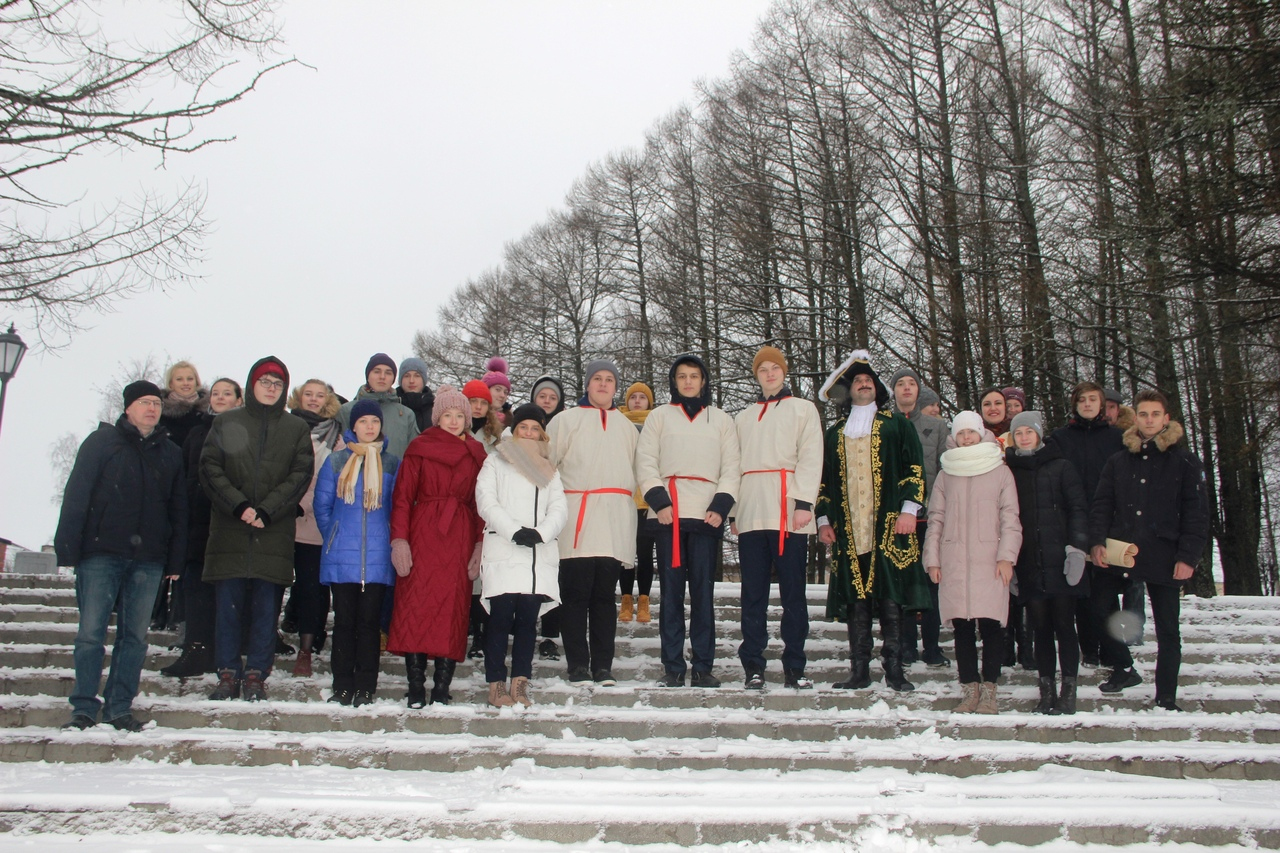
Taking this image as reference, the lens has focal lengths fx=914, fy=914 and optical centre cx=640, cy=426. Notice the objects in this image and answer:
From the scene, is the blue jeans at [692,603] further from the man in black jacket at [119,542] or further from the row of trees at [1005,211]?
the row of trees at [1005,211]

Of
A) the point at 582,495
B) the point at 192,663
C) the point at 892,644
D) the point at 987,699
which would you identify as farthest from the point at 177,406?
the point at 987,699

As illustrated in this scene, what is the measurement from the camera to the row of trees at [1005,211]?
988cm

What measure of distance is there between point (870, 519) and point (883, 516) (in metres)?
0.09

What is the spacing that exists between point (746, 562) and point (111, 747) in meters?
3.71

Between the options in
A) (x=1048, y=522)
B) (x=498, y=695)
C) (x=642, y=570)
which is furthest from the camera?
(x=642, y=570)

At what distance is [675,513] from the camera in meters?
6.01

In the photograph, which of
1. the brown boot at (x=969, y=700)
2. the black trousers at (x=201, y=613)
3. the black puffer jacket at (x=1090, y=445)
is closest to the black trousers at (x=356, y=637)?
the black trousers at (x=201, y=613)

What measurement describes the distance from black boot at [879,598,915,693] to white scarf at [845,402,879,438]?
3.78ft

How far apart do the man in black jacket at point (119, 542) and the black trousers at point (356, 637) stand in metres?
1.03

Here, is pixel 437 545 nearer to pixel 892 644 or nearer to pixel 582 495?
pixel 582 495

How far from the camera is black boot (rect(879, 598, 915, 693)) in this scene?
584cm

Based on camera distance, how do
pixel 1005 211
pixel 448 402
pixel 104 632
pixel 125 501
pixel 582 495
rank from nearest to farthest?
pixel 104 632 → pixel 125 501 → pixel 448 402 → pixel 582 495 → pixel 1005 211

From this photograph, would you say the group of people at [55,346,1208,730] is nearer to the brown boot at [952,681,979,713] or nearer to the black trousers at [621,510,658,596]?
the brown boot at [952,681,979,713]

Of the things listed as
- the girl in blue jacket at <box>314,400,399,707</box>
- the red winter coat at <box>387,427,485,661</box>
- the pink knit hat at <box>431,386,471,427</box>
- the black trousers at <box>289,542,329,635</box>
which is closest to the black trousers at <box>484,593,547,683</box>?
the red winter coat at <box>387,427,485,661</box>
